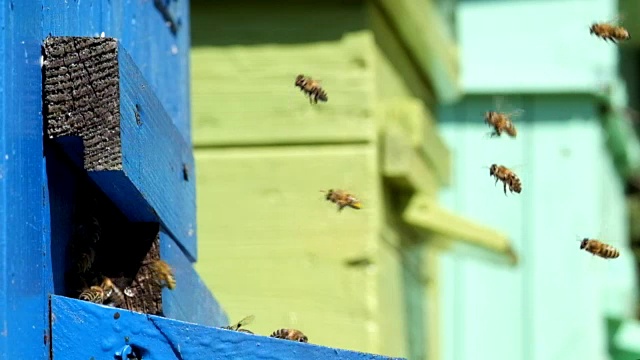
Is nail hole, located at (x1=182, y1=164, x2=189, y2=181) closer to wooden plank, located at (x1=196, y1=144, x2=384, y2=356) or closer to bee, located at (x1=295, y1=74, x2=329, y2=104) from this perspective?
bee, located at (x1=295, y1=74, x2=329, y2=104)

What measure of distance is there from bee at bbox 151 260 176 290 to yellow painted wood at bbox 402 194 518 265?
371 cm

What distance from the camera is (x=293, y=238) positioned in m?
5.93

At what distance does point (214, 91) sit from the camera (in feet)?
19.9

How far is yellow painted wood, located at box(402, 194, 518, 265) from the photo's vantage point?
636 cm

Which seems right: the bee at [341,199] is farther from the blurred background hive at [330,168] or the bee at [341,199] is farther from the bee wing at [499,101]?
the bee wing at [499,101]

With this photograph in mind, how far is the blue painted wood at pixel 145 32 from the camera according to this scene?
245cm

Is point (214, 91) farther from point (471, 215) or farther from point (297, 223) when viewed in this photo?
point (471, 215)

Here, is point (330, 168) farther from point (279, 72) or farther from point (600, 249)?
point (600, 249)

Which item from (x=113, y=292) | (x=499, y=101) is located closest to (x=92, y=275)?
(x=113, y=292)

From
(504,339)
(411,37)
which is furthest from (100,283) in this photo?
(504,339)

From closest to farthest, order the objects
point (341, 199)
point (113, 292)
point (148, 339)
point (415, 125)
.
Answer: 1. point (148, 339)
2. point (113, 292)
3. point (341, 199)
4. point (415, 125)

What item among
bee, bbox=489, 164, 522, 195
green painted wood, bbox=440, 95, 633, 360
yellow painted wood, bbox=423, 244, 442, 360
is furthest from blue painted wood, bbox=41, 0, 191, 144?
green painted wood, bbox=440, 95, 633, 360

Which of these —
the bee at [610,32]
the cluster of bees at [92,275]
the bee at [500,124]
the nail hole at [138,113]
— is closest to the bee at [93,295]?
the cluster of bees at [92,275]

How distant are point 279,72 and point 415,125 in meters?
0.63
